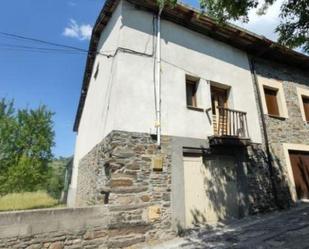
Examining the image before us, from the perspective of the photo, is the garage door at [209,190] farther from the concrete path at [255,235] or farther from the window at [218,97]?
the window at [218,97]

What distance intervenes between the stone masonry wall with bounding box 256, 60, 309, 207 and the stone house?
47 millimetres

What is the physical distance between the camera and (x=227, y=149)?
7.54 metres

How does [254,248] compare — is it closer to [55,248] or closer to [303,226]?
[303,226]

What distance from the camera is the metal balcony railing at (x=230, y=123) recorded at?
7605 mm

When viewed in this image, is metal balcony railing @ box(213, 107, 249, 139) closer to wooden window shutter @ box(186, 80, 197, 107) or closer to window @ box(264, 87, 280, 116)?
wooden window shutter @ box(186, 80, 197, 107)

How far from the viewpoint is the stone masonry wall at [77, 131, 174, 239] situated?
5477mm

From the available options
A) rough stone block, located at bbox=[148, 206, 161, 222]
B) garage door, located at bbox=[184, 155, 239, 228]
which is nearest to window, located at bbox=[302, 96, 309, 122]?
garage door, located at bbox=[184, 155, 239, 228]

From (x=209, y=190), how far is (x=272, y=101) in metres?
5.03

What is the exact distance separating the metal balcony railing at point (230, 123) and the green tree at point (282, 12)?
2.66 meters

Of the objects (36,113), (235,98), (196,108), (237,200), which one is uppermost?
(36,113)

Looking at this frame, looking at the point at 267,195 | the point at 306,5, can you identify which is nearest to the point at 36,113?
the point at 267,195

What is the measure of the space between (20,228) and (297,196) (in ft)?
28.5

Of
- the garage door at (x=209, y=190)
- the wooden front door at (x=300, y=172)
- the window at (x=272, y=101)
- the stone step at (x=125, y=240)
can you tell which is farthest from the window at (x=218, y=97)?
the stone step at (x=125, y=240)

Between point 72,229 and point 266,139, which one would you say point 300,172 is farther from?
point 72,229
